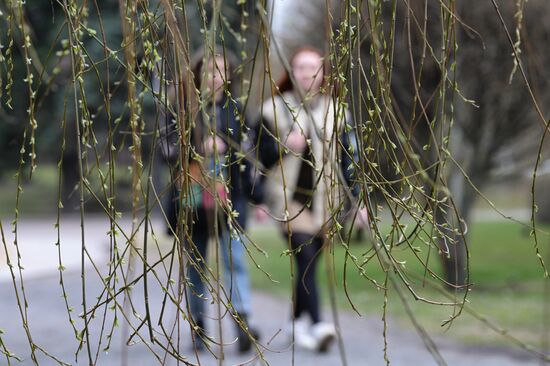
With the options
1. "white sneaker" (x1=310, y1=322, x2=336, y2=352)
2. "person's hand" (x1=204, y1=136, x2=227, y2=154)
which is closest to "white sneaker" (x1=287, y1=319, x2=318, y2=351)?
"white sneaker" (x1=310, y1=322, x2=336, y2=352)

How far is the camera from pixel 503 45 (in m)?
8.88

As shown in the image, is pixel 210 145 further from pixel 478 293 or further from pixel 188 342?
pixel 478 293

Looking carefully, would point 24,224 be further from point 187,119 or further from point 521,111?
point 187,119

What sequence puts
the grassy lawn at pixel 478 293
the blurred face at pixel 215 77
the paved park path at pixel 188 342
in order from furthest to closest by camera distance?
the grassy lawn at pixel 478 293 < the paved park path at pixel 188 342 < the blurred face at pixel 215 77

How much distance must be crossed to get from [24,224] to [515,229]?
10.3 m

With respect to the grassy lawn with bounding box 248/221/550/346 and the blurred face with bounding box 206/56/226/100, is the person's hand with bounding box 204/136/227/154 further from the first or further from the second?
the grassy lawn with bounding box 248/221/550/346

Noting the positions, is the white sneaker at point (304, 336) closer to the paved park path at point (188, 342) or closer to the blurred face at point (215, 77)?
the paved park path at point (188, 342)

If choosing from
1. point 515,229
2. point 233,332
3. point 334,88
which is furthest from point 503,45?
point 515,229

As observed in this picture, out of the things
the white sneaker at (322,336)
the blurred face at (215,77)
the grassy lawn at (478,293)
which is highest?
the grassy lawn at (478,293)

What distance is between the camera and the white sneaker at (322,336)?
6000mm

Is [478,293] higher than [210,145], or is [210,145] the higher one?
[478,293]

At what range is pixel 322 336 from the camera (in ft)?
19.7

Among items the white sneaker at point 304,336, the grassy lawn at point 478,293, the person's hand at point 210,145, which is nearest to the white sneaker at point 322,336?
the white sneaker at point 304,336

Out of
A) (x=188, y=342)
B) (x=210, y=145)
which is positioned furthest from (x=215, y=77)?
(x=188, y=342)
